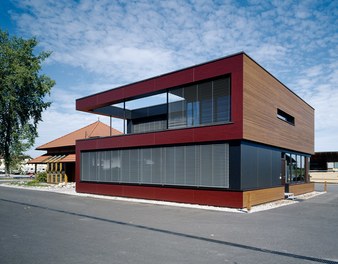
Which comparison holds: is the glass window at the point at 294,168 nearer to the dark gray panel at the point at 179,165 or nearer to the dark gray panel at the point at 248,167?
the dark gray panel at the point at 248,167

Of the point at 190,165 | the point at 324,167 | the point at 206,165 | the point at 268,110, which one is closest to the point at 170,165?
the point at 190,165

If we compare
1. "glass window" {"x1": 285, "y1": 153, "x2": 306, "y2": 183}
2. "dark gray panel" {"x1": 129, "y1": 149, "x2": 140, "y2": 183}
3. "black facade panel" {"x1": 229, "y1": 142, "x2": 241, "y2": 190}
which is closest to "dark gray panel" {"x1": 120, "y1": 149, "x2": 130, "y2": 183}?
"dark gray panel" {"x1": 129, "y1": 149, "x2": 140, "y2": 183}

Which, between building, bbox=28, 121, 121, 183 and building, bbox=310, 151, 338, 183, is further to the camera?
building, bbox=310, 151, 338, 183

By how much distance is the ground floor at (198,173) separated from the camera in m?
16.0

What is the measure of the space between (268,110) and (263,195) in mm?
5088

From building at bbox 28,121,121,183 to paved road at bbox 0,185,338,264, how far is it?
24678 millimetres

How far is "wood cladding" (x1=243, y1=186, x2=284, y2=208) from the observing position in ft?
51.5

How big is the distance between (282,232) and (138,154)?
1255cm

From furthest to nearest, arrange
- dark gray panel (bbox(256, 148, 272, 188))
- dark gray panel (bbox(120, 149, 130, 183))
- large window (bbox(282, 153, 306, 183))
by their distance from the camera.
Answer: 1. large window (bbox(282, 153, 306, 183))
2. dark gray panel (bbox(120, 149, 130, 183))
3. dark gray panel (bbox(256, 148, 272, 188))

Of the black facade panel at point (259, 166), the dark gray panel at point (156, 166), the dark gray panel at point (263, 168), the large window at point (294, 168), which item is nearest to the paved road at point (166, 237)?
the black facade panel at point (259, 166)

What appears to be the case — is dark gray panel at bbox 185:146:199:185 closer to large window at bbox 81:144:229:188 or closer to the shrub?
large window at bbox 81:144:229:188

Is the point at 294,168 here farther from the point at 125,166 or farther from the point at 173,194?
the point at 125,166

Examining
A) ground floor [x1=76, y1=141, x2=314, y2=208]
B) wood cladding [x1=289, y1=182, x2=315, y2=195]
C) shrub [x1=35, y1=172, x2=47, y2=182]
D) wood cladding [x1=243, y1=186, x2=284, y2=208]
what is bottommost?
shrub [x1=35, y1=172, x2=47, y2=182]

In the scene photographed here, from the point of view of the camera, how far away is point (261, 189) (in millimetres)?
17516
